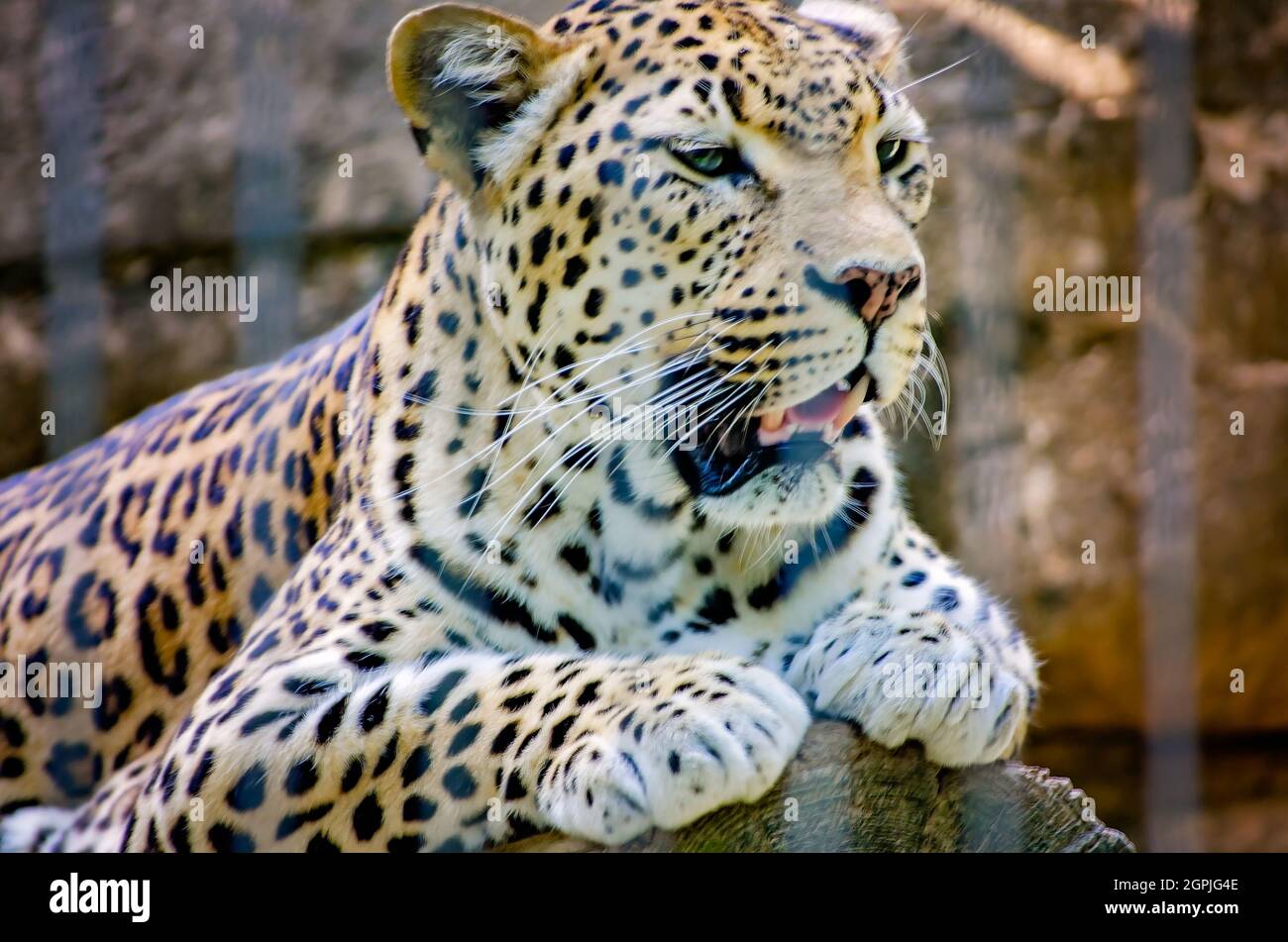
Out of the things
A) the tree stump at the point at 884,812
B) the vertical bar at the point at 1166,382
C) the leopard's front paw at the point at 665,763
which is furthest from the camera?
the vertical bar at the point at 1166,382

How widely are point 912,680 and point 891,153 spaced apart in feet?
3.60

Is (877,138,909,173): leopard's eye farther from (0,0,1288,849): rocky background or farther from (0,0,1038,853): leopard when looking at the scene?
(0,0,1288,849): rocky background

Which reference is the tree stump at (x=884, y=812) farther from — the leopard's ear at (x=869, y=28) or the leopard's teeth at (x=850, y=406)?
the leopard's ear at (x=869, y=28)

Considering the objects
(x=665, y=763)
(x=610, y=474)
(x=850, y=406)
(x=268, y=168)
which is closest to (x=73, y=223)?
(x=268, y=168)

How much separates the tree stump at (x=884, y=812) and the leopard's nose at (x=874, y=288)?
74cm

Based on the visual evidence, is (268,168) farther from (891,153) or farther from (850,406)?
(850,406)

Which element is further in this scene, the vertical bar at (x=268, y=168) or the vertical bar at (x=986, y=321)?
the vertical bar at (x=986, y=321)

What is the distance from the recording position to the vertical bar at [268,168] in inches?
203

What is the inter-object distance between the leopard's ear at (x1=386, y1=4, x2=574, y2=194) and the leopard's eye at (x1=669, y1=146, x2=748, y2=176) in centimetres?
29

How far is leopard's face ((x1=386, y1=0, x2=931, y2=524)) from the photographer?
9.59 ft

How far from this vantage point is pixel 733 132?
119 inches

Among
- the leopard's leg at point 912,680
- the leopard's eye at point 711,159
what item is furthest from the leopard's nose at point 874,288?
the leopard's leg at point 912,680

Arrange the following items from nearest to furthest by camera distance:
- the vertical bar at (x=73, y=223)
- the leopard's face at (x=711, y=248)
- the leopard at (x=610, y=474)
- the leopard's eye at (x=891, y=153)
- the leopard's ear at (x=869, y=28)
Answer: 1. the leopard at (x=610, y=474)
2. the leopard's face at (x=711, y=248)
3. the leopard's eye at (x=891, y=153)
4. the leopard's ear at (x=869, y=28)
5. the vertical bar at (x=73, y=223)
